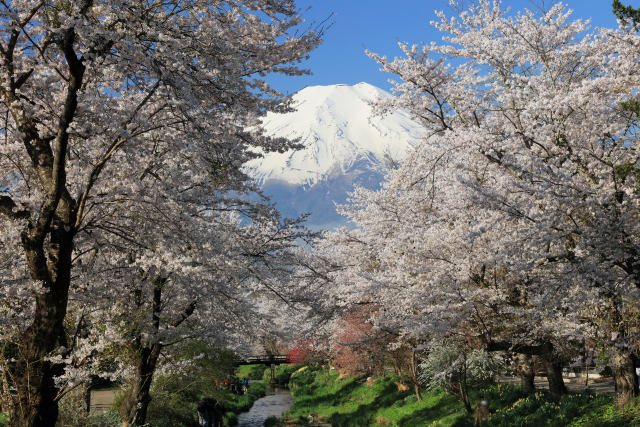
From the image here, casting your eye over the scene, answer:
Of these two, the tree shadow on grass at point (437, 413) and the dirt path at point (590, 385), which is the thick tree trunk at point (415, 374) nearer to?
the tree shadow on grass at point (437, 413)

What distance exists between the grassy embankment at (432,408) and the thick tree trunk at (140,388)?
959cm

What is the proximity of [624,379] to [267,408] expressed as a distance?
2800 centimetres

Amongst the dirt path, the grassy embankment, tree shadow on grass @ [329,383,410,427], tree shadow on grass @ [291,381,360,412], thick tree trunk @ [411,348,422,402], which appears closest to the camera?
the grassy embankment

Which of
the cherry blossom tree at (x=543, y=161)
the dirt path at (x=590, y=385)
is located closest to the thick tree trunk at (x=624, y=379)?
the cherry blossom tree at (x=543, y=161)

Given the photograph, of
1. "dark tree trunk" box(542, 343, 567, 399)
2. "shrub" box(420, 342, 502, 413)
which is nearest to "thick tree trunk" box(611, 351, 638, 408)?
"dark tree trunk" box(542, 343, 567, 399)

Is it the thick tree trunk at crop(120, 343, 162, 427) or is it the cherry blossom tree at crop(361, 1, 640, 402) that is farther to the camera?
the thick tree trunk at crop(120, 343, 162, 427)

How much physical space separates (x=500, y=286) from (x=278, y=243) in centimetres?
555

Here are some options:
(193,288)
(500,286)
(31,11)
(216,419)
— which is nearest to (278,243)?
(193,288)

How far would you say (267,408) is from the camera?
34.9 m

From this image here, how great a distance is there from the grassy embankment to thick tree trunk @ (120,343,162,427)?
9587 millimetres

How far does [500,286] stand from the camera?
1185 cm

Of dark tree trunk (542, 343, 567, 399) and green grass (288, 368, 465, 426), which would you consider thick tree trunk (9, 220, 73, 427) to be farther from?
green grass (288, 368, 465, 426)

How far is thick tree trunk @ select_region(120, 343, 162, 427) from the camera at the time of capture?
11.5 m

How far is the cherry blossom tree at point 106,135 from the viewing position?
6301mm
